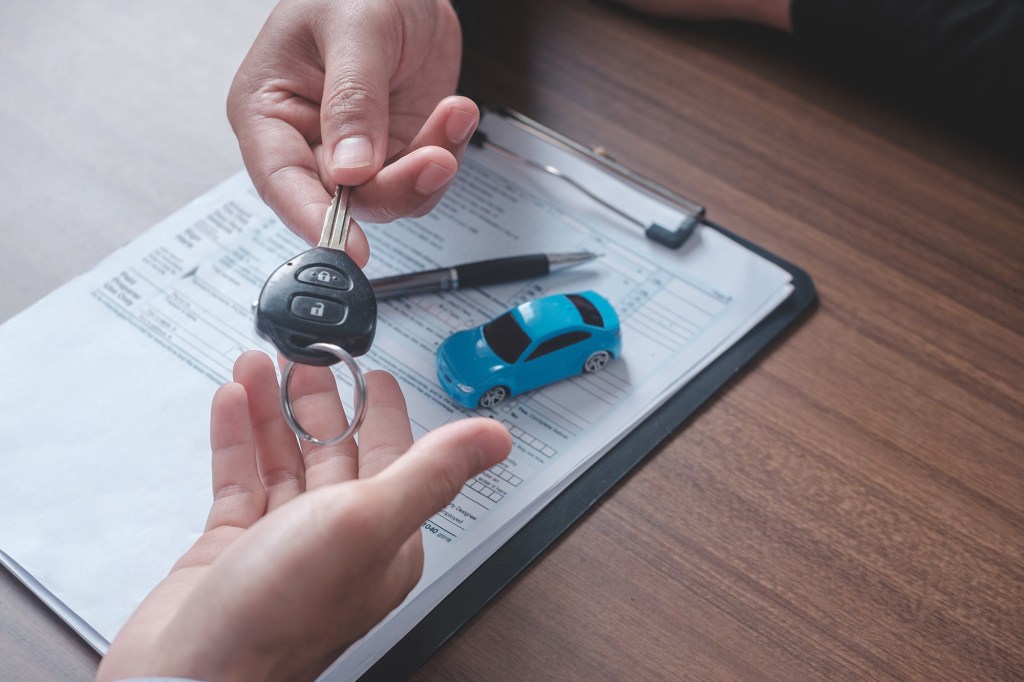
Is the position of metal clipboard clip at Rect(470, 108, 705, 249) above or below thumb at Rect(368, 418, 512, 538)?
below

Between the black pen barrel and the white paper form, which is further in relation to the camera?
the black pen barrel

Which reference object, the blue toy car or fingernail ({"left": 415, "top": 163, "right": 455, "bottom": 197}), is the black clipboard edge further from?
fingernail ({"left": 415, "top": 163, "right": 455, "bottom": 197})

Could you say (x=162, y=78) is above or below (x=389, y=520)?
below

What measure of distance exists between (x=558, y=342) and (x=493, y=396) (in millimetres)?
67

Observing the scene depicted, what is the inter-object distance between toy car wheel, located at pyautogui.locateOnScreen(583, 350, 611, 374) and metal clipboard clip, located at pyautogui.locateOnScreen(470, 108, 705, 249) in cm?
17

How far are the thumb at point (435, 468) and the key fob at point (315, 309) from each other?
0.36 feet

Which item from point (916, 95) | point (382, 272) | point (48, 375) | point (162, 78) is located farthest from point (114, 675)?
point (916, 95)

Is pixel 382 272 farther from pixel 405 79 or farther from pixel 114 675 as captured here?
pixel 114 675

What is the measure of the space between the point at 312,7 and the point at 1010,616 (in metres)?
0.75

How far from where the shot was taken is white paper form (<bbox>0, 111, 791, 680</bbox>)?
1.96 feet

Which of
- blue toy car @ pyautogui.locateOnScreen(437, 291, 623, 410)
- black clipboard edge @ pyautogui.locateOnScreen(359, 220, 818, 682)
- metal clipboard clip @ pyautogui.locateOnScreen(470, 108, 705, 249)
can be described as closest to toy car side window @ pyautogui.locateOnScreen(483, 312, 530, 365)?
blue toy car @ pyautogui.locateOnScreen(437, 291, 623, 410)

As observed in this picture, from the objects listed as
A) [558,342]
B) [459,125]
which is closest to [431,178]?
[459,125]

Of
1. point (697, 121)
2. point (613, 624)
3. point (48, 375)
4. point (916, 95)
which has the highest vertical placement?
point (916, 95)

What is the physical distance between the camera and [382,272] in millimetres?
789
